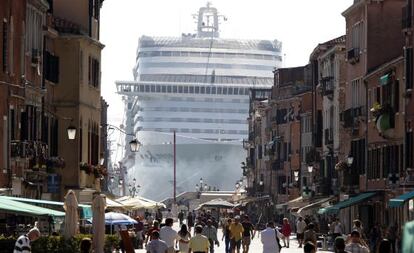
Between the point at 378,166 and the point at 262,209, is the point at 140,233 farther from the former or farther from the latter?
the point at 262,209

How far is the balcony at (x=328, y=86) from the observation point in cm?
10869

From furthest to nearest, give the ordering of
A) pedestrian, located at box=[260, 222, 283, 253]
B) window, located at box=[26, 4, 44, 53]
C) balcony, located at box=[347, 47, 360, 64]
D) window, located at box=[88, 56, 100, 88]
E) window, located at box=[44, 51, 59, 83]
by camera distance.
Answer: balcony, located at box=[347, 47, 360, 64] < window, located at box=[88, 56, 100, 88] < window, located at box=[44, 51, 59, 83] < window, located at box=[26, 4, 44, 53] < pedestrian, located at box=[260, 222, 283, 253]

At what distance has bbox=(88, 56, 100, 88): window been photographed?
76.0m

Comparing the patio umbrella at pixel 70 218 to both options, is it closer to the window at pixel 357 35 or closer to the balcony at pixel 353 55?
the window at pixel 357 35

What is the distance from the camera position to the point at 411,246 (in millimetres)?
18484

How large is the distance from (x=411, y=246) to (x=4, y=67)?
39532 mm

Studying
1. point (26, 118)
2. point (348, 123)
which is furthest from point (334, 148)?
point (26, 118)

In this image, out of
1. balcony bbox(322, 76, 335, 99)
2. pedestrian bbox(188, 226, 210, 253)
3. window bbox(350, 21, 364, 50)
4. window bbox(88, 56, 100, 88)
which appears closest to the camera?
pedestrian bbox(188, 226, 210, 253)

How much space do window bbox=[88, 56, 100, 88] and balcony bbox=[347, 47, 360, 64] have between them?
61.9 ft

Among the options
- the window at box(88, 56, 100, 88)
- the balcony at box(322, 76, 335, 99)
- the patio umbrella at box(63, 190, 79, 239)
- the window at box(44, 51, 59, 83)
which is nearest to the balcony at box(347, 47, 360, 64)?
the balcony at box(322, 76, 335, 99)

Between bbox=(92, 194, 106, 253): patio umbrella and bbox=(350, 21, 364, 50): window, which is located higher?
bbox=(350, 21, 364, 50): window

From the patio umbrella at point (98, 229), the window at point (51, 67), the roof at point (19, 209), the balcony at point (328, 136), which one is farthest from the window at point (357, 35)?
the roof at point (19, 209)

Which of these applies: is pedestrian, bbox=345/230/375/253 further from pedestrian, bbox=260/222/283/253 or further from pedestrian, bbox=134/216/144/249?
pedestrian, bbox=134/216/144/249

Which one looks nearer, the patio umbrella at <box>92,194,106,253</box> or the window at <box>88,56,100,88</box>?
the patio umbrella at <box>92,194,106,253</box>
